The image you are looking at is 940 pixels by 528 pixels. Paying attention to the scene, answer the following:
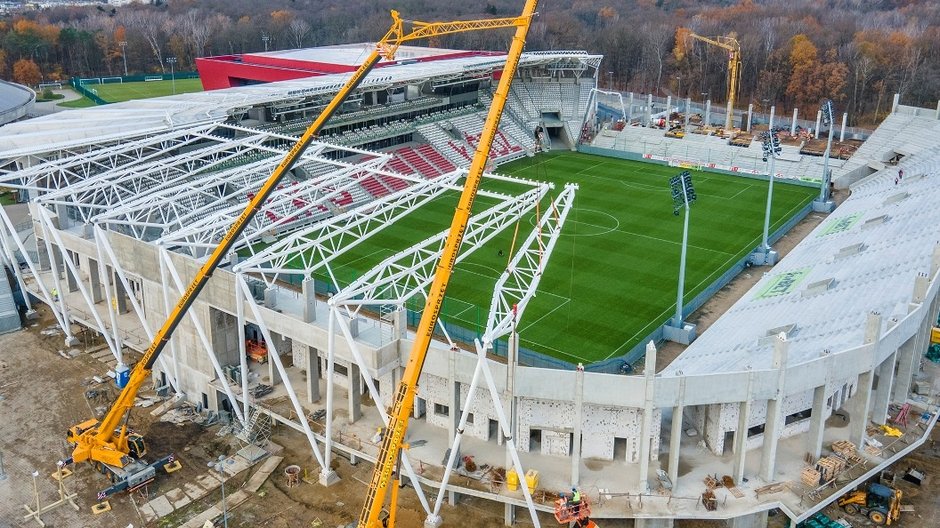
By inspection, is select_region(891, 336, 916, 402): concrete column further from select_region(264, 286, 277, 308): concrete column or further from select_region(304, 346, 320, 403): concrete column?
select_region(264, 286, 277, 308): concrete column

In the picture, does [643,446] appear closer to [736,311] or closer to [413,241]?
[736,311]

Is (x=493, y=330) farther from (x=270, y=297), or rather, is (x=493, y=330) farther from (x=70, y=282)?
(x=70, y=282)

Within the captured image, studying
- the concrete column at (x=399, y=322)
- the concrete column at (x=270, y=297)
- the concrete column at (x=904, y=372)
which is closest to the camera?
the concrete column at (x=399, y=322)

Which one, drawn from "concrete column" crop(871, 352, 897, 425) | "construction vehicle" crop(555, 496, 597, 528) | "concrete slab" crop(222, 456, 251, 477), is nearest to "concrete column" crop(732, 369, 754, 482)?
"construction vehicle" crop(555, 496, 597, 528)

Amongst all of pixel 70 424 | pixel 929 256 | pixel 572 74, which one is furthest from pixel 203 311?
pixel 572 74

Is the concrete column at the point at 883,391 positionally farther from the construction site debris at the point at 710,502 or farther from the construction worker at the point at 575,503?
the construction worker at the point at 575,503

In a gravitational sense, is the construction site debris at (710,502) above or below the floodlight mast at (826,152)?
below

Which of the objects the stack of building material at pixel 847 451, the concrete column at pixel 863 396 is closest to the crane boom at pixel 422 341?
the concrete column at pixel 863 396
